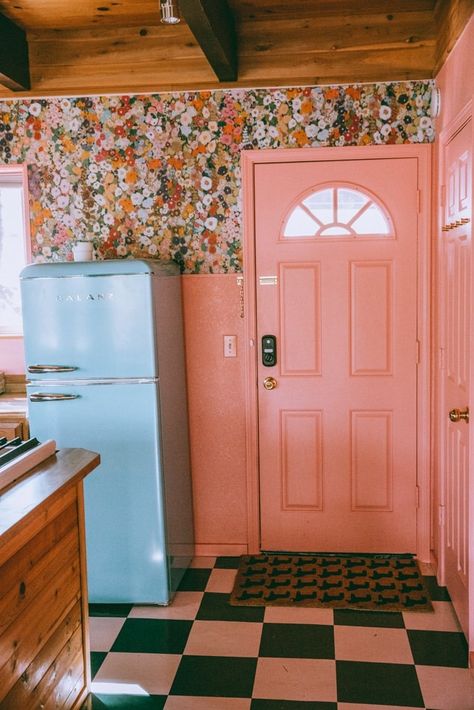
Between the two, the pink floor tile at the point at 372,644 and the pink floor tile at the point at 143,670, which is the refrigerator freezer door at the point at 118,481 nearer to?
the pink floor tile at the point at 143,670

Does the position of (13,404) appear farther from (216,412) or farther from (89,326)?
(216,412)

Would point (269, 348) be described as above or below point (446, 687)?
above

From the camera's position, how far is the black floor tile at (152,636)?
3113 mm

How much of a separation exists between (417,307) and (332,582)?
1499 mm

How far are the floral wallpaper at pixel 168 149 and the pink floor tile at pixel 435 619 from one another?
198 centimetres

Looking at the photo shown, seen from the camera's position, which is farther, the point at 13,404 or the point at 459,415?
the point at 13,404

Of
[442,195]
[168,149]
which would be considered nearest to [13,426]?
[168,149]

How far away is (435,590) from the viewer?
11.7ft

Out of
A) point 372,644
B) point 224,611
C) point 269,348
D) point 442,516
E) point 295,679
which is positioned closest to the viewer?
point 295,679

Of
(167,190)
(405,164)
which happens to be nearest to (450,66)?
(405,164)

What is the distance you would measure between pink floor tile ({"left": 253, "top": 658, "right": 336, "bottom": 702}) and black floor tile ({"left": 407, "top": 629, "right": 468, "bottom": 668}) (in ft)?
1.25

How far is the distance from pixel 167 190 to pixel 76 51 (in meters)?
0.89

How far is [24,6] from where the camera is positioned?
3.40m

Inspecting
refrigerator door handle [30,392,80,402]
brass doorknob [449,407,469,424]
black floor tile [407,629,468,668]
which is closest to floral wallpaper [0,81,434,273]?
refrigerator door handle [30,392,80,402]
